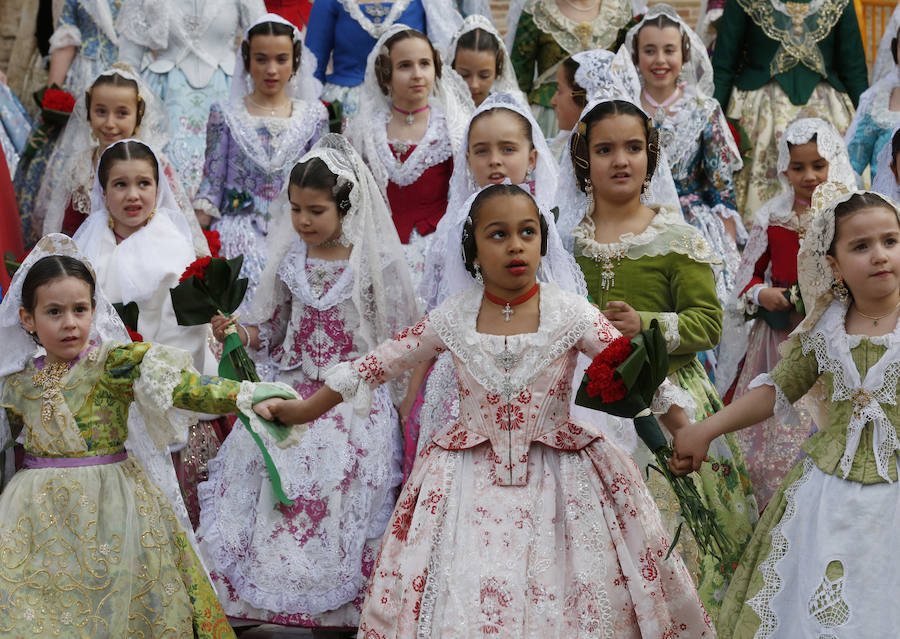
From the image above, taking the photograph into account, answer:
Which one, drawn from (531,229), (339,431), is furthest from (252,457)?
(531,229)

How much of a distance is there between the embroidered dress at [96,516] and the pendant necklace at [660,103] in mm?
3720

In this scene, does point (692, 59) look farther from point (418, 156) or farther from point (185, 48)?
point (185, 48)

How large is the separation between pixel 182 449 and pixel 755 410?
2799 millimetres

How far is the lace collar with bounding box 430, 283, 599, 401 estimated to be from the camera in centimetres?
469

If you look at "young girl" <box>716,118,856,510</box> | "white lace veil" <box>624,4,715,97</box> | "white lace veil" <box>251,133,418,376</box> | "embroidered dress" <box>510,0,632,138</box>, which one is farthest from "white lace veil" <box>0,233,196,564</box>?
"embroidered dress" <box>510,0,632,138</box>

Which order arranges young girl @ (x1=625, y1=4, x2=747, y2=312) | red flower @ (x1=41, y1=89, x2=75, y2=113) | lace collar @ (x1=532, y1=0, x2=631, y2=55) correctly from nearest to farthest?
young girl @ (x1=625, y1=4, x2=747, y2=312) < red flower @ (x1=41, y1=89, x2=75, y2=113) < lace collar @ (x1=532, y1=0, x2=631, y2=55)

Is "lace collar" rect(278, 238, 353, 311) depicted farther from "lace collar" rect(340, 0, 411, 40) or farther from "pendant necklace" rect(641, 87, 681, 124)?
"lace collar" rect(340, 0, 411, 40)

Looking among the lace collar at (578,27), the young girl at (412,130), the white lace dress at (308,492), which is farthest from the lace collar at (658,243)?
the lace collar at (578,27)

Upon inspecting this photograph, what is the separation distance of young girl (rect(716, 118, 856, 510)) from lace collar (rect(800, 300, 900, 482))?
162cm

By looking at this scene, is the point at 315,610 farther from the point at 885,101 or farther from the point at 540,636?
the point at 885,101

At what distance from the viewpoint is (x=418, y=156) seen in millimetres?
7309

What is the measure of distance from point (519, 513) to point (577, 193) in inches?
68.1

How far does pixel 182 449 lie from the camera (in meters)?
6.24

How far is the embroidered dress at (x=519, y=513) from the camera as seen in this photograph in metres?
4.36
